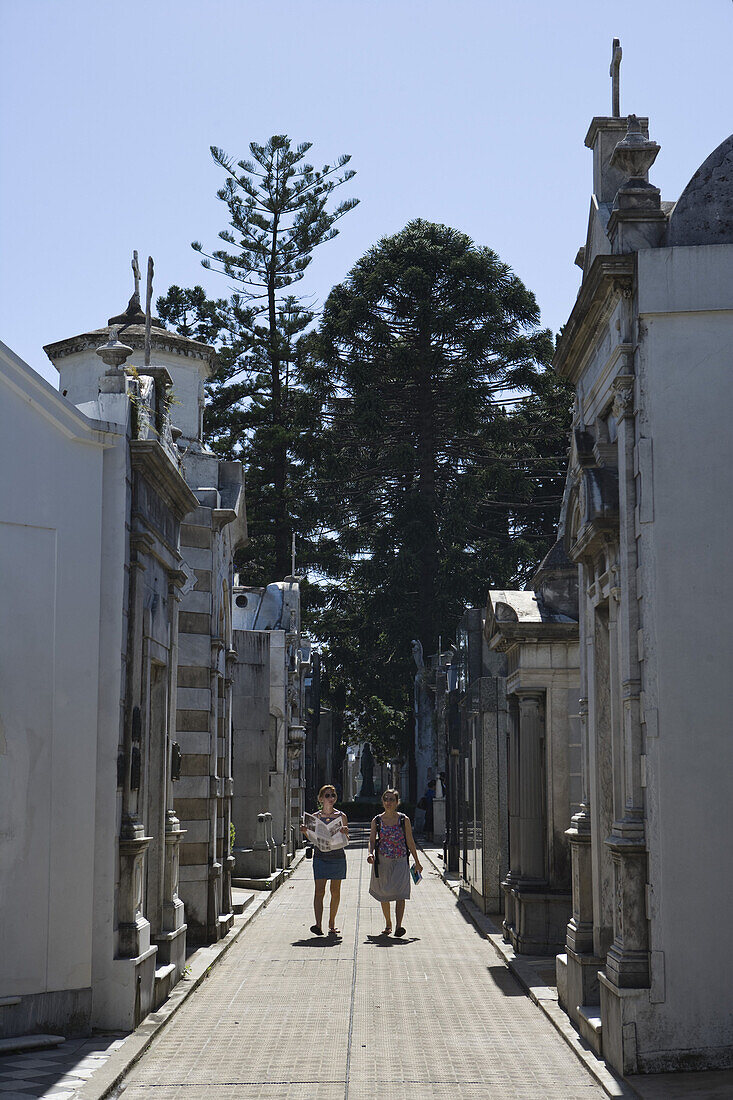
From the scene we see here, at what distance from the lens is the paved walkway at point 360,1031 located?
715 cm

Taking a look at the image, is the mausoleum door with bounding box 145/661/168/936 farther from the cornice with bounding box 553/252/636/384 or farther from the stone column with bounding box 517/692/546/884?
the cornice with bounding box 553/252/636/384

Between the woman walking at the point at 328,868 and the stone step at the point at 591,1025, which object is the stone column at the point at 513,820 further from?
the stone step at the point at 591,1025

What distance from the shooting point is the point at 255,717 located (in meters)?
20.0

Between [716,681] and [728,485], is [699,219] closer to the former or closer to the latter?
[728,485]

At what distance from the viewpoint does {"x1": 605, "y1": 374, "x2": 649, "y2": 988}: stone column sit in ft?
24.3

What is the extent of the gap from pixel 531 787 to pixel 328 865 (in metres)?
2.35

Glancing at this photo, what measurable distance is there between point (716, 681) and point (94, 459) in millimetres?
4607

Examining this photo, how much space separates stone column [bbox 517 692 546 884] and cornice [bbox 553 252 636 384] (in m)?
4.08

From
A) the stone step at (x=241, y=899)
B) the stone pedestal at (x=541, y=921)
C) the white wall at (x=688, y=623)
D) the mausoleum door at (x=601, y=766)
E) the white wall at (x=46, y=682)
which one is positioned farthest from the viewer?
the stone step at (x=241, y=899)

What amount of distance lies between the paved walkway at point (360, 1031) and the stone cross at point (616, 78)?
269 inches

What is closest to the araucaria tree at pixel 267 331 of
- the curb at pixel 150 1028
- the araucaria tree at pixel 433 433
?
the araucaria tree at pixel 433 433

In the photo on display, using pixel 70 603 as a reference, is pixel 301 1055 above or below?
below

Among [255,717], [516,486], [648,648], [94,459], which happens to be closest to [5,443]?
[94,459]

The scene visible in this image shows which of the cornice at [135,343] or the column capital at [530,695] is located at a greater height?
the cornice at [135,343]
